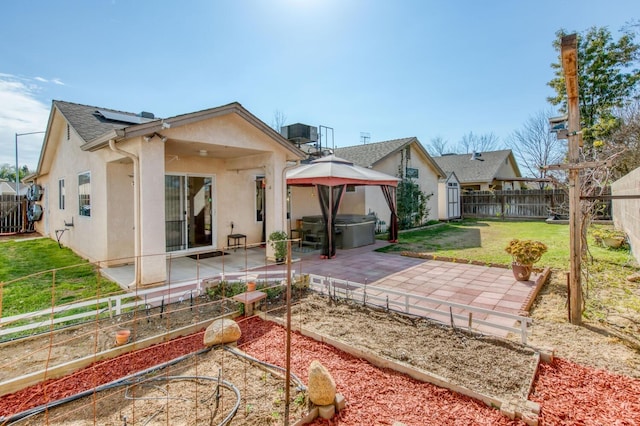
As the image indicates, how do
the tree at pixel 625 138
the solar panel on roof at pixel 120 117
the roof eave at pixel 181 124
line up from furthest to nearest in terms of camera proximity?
the tree at pixel 625 138 < the solar panel on roof at pixel 120 117 < the roof eave at pixel 181 124

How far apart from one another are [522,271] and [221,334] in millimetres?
6017

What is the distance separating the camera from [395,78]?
13.5m

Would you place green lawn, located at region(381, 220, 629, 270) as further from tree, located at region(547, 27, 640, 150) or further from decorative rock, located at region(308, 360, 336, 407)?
tree, located at region(547, 27, 640, 150)

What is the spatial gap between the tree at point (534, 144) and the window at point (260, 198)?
Answer: 25.0 m

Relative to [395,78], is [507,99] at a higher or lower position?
higher

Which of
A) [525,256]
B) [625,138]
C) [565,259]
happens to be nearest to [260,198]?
[525,256]

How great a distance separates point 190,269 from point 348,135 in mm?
32583

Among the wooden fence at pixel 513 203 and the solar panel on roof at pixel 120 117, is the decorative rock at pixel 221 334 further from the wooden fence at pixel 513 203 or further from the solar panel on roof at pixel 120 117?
the wooden fence at pixel 513 203

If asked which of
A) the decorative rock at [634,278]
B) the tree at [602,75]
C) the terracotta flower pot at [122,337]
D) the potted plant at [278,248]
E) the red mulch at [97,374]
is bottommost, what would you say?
the red mulch at [97,374]

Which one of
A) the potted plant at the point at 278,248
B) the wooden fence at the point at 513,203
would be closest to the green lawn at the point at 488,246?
the potted plant at the point at 278,248

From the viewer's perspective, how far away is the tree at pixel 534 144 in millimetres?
26669

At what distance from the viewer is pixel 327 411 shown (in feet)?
8.77

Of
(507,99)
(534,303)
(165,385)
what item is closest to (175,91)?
(165,385)

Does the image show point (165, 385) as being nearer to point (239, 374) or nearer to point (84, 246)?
point (239, 374)
